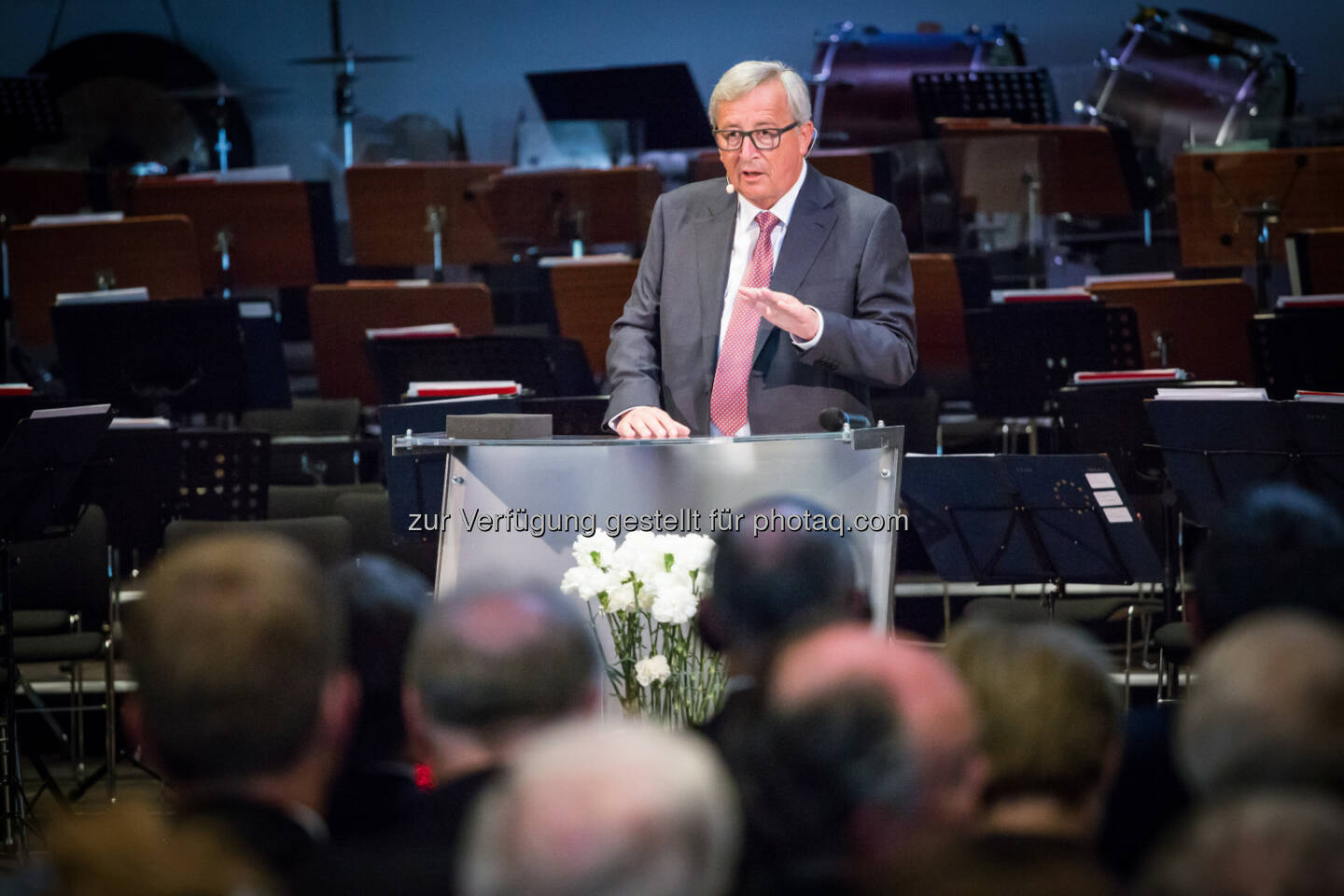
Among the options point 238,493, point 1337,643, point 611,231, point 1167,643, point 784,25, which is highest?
point 784,25

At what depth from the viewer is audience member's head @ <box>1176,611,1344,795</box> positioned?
1356 millimetres

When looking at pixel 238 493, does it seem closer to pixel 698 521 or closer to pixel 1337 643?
pixel 698 521

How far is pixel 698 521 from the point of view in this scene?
2.73m

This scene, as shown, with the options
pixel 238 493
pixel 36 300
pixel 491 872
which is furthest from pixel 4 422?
pixel 491 872

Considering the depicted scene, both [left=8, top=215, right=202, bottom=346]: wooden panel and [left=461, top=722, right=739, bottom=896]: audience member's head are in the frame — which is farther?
[left=8, top=215, right=202, bottom=346]: wooden panel

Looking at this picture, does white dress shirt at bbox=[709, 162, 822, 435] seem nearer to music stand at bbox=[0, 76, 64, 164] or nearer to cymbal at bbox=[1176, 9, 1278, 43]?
music stand at bbox=[0, 76, 64, 164]

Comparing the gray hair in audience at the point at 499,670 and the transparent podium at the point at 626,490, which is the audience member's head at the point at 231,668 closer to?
the gray hair in audience at the point at 499,670

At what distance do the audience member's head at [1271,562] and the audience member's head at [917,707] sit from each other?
2.10ft

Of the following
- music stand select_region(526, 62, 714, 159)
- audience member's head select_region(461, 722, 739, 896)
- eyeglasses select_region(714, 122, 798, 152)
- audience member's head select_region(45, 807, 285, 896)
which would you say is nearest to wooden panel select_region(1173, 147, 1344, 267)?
music stand select_region(526, 62, 714, 159)

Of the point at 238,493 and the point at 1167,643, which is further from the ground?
the point at 238,493

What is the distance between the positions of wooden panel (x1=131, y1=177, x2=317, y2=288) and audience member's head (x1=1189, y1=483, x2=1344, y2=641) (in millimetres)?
5804

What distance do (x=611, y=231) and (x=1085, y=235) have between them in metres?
2.49

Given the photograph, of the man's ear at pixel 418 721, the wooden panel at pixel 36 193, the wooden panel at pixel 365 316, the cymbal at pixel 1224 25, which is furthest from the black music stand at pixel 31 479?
the cymbal at pixel 1224 25

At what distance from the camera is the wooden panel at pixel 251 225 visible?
7172 millimetres
